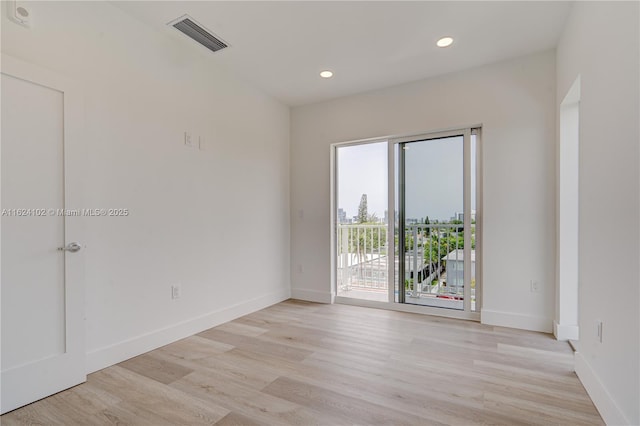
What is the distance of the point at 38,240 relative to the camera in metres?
1.89

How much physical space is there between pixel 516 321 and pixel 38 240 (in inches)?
154

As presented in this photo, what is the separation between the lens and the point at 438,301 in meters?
3.59

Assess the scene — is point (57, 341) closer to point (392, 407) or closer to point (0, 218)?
point (0, 218)

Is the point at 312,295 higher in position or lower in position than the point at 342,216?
lower

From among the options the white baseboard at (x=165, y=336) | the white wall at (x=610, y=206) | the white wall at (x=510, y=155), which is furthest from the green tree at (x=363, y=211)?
the white wall at (x=610, y=206)

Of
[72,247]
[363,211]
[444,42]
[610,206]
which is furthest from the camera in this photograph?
[363,211]

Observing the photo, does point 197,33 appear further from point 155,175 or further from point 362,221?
point 362,221

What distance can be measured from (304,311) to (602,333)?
2.67 meters

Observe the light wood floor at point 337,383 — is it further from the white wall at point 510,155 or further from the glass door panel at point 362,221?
the glass door panel at point 362,221

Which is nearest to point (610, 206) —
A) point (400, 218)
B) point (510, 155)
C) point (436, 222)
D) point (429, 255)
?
point (510, 155)

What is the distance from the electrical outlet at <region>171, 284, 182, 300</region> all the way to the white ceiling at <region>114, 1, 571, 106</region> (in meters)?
2.19

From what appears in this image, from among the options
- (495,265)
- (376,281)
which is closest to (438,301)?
(495,265)

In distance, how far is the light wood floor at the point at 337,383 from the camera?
1692 mm

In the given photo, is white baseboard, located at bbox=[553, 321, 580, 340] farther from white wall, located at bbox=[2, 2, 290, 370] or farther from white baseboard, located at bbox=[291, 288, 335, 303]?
white wall, located at bbox=[2, 2, 290, 370]
